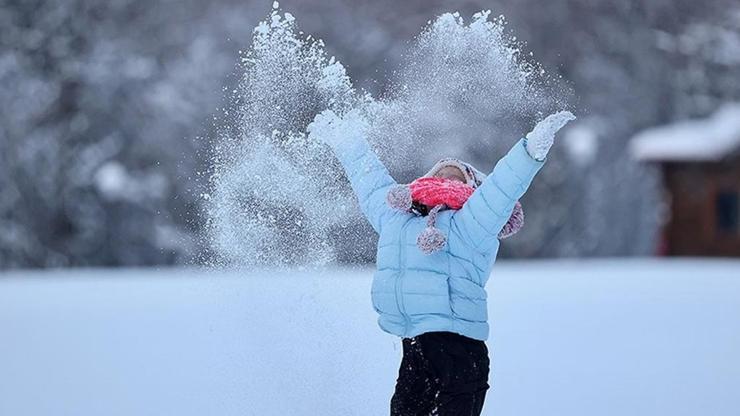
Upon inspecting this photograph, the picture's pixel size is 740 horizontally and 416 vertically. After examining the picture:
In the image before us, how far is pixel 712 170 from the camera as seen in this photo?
86.0 feet

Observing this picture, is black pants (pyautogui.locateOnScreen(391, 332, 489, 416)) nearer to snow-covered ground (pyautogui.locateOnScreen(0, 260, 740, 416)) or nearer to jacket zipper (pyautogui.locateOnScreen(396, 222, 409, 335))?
jacket zipper (pyautogui.locateOnScreen(396, 222, 409, 335))

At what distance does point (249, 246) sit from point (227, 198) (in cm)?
26

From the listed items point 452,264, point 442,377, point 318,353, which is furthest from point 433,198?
point 318,353

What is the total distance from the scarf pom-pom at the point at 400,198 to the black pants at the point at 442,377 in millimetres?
430

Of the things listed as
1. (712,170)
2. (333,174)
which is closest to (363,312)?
(333,174)

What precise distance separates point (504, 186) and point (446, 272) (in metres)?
0.34

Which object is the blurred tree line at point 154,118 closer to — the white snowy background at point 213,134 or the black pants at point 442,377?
the white snowy background at point 213,134

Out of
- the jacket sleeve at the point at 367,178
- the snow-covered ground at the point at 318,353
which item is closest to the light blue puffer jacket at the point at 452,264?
the jacket sleeve at the point at 367,178

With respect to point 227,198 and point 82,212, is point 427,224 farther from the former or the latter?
point 82,212

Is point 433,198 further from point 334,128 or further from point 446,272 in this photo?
point 334,128

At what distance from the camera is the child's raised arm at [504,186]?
381cm

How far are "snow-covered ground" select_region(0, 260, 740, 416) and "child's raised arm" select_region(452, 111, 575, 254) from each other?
1.29m

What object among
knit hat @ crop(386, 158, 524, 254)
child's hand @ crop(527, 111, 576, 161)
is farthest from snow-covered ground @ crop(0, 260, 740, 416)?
child's hand @ crop(527, 111, 576, 161)

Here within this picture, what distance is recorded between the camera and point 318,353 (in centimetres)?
515
